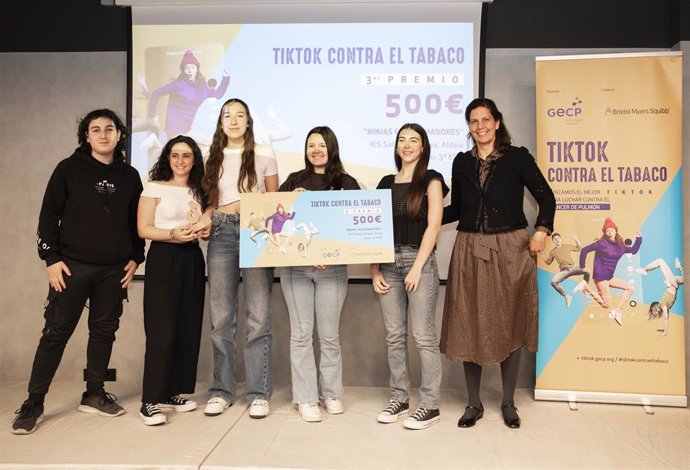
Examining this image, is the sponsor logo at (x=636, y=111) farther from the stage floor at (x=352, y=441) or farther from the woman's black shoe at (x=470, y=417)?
the woman's black shoe at (x=470, y=417)

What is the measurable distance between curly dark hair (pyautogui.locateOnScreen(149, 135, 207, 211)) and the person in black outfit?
18 cm

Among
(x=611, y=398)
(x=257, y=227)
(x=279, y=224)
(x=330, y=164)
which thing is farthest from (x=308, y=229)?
(x=611, y=398)

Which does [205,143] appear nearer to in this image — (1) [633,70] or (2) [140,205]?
(2) [140,205]

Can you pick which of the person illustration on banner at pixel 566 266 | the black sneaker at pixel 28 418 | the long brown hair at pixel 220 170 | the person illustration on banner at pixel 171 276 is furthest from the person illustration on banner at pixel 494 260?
the black sneaker at pixel 28 418

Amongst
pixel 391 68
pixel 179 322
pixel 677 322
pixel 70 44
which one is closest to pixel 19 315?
pixel 179 322

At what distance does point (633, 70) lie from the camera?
2896mm

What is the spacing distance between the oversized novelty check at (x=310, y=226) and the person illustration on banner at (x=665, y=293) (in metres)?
1.61

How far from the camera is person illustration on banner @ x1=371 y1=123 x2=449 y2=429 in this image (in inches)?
97.3

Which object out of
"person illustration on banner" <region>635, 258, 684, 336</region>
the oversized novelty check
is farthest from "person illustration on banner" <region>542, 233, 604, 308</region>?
→ the oversized novelty check

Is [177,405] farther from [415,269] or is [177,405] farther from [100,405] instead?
[415,269]

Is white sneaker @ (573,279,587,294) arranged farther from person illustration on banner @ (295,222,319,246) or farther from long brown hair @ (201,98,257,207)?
long brown hair @ (201,98,257,207)

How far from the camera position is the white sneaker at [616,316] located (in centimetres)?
285

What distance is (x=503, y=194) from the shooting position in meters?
2.49

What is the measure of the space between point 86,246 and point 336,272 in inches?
49.2
